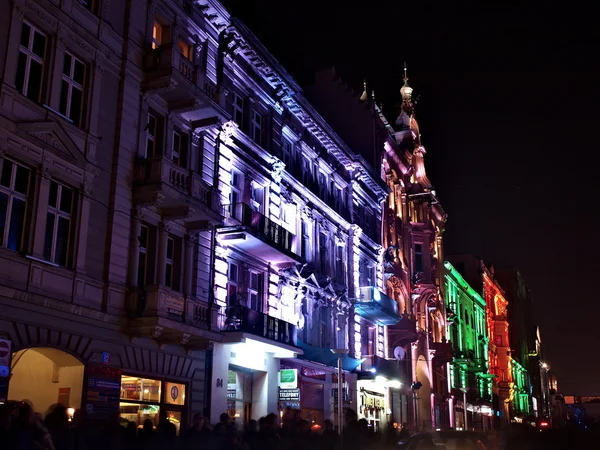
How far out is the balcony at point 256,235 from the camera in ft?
81.3

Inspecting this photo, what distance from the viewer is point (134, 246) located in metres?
20.3

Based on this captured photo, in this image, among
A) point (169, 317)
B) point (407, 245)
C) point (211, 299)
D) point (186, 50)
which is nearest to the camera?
point (169, 317)

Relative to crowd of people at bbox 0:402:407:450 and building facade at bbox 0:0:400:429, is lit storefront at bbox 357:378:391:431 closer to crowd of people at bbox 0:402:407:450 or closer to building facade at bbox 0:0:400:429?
building facade at bbox 0:0:400:429

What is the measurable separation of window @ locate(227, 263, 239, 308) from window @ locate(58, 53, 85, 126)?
28.0ft

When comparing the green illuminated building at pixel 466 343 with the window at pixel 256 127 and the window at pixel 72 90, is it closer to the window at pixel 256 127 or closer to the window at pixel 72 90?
the window at pixel 256 127

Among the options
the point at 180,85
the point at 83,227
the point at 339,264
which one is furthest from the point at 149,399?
the point at 339,264

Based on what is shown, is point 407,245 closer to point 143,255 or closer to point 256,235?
point 256,235

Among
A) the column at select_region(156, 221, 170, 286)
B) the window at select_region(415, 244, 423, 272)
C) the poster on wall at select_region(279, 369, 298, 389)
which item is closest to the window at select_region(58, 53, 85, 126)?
the column at select_region(156, 221, 170, 286)

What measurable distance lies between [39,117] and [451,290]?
167 ft

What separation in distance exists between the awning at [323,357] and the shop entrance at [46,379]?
12009mm

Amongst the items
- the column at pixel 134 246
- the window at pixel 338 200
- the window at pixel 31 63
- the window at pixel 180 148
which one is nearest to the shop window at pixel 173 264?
the column at pixel 134 246

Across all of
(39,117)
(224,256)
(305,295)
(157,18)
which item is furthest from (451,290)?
(39,117)

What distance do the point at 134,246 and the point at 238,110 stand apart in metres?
9.05

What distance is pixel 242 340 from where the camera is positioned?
2369 cm
